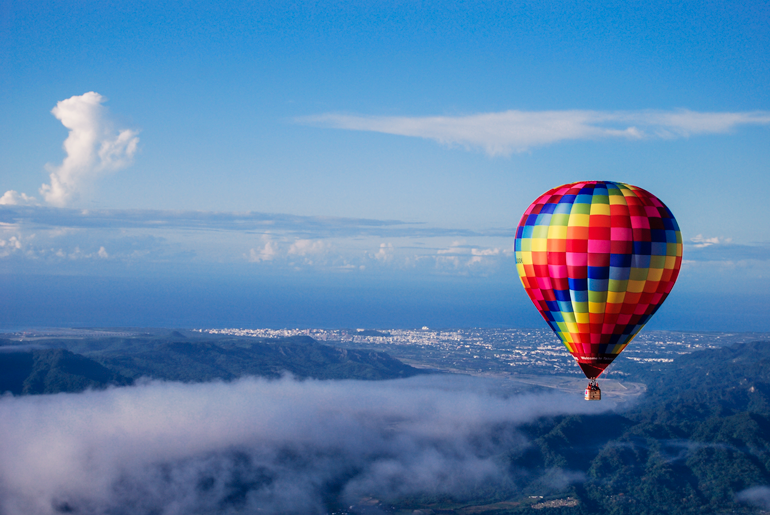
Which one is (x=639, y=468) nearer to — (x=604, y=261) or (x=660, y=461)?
(x=660, y=461)

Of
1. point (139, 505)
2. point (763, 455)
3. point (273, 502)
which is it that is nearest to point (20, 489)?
point (139, 505)

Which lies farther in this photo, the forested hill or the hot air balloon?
the forested hill

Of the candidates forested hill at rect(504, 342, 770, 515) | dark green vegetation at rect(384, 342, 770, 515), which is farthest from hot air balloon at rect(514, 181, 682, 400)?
forested hill at rect(504, 342, 770, 515)

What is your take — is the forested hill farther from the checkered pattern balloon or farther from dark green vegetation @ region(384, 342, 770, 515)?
the checkered pattern balloon

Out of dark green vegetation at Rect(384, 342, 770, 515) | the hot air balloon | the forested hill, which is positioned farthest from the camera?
the forested hill

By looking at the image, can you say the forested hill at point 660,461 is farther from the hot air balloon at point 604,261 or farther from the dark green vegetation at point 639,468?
the hot air balloon at point 604,261

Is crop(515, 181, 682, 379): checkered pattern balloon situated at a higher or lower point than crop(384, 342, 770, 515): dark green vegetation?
higher

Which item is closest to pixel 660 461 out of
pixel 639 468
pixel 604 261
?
pixel 639 468

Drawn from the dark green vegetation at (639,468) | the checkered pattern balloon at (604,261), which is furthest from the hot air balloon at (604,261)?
the dark green vegetation at (639,468)

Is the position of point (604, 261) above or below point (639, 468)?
above

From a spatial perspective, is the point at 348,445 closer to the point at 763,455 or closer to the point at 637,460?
the point at 637,460
